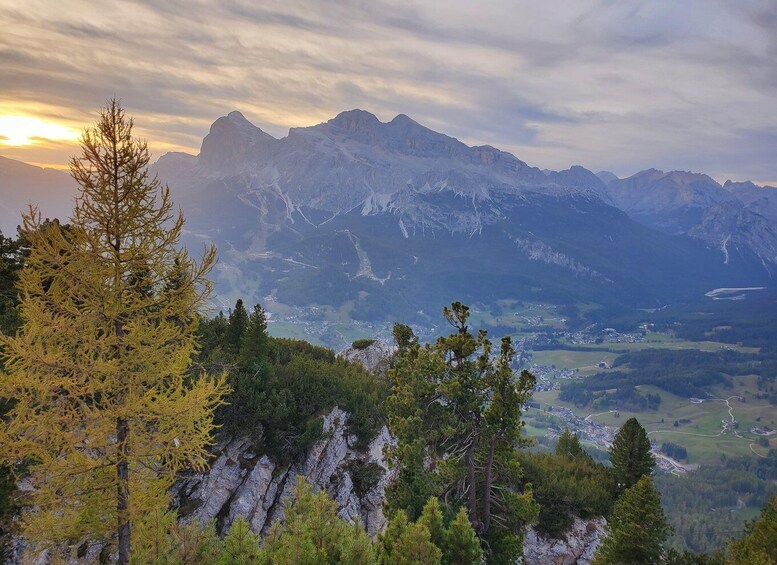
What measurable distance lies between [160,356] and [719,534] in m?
143

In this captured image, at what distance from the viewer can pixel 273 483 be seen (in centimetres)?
2319

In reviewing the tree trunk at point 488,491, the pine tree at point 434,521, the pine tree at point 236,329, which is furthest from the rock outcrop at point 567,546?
the pine tree at point 236,329

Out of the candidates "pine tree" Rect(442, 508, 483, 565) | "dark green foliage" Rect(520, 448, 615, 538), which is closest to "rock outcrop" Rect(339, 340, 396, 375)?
"dark green foliage" Rect(520, 448, 615, 538)

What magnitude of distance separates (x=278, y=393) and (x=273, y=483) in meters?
5.12

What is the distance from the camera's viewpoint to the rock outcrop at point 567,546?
24859 mm

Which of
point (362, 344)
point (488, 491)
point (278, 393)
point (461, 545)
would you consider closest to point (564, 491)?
point (488, 491)

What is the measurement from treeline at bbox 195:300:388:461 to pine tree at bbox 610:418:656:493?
16963 mm

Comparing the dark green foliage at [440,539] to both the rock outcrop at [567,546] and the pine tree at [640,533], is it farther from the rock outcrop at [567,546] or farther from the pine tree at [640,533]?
the rock outcrop at [567,546]

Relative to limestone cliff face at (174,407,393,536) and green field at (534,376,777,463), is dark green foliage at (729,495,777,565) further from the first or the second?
green field at (534,376,777,463)

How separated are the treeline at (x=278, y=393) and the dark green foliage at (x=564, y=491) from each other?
438 inches

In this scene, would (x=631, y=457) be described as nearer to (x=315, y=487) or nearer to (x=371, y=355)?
(x=315, y=487)

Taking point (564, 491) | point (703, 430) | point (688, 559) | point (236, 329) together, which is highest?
point (236, 329)

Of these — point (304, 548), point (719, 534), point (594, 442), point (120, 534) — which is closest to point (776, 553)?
point (304, 548)

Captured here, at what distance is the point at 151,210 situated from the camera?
11.1m
